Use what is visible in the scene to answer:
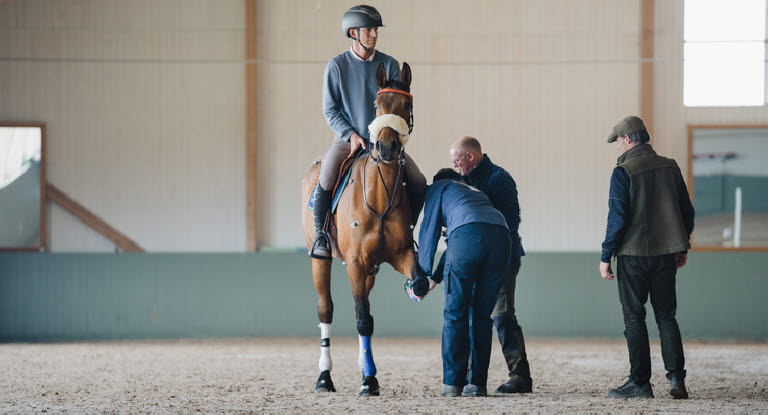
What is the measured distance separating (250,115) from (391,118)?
6468 millimetres

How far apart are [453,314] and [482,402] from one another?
52 cm

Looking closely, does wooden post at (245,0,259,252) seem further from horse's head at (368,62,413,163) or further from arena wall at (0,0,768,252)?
horse's head at (368,62,413,163)

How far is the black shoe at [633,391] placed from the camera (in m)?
5.07

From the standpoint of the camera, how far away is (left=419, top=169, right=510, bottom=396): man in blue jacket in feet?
15.6

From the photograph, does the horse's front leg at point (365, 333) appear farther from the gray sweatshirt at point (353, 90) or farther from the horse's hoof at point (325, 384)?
the gray sweatshirt at point (353, 90)

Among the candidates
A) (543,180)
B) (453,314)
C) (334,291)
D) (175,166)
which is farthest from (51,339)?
(453,314)

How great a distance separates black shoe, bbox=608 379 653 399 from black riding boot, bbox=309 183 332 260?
6.71 ft

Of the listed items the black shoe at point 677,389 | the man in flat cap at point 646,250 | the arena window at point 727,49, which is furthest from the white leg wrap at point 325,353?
the arena window at point 727,49

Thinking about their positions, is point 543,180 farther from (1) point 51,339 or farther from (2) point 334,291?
(1) point 51,339

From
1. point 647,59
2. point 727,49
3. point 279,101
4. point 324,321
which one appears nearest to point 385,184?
point 324,321

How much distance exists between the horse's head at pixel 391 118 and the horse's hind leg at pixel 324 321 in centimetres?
107

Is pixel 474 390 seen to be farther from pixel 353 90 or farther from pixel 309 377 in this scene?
pixel 309 377

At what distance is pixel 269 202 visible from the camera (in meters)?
11.1

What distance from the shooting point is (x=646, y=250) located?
4984 millimetres
